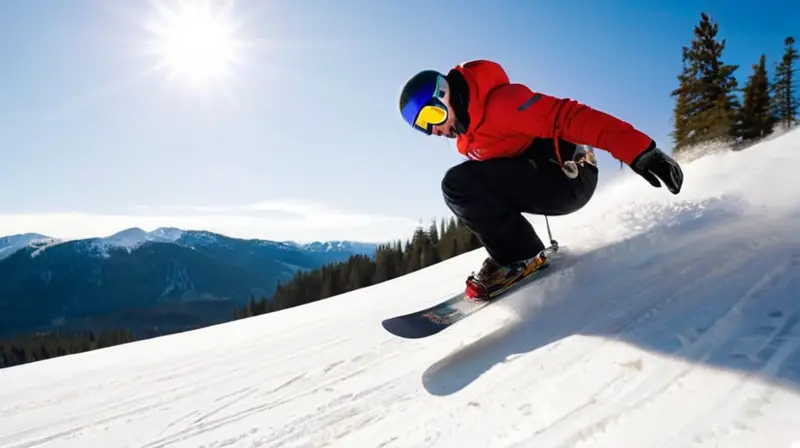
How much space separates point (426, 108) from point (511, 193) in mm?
789

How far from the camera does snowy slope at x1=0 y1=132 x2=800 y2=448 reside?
1.54m

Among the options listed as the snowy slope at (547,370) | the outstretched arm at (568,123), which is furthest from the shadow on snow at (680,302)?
the outstretched arm at (568,123)

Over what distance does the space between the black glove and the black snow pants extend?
0.73 m

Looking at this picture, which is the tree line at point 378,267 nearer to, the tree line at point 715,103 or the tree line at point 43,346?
the tree line at point 715,103

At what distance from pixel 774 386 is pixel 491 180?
1953 mm

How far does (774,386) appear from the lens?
1.45m

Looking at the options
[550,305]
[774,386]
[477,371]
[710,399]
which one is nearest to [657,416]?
[710,399]

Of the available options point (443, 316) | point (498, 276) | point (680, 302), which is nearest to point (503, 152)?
point (498, 276)

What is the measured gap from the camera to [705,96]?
2605 cm

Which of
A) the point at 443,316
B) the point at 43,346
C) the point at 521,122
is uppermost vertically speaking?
the point at 43,346

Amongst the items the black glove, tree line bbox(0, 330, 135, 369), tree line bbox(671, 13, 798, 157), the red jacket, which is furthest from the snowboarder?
tree line bbox(0, 330, 135, 369)

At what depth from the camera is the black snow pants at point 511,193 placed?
316 centimetres

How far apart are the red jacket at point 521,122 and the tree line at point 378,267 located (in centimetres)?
3315

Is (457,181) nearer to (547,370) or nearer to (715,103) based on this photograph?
(547,370)
